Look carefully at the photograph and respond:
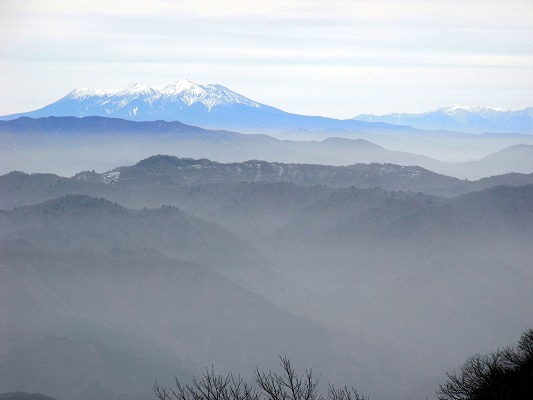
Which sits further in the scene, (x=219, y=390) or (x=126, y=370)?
(x=126, y=370)

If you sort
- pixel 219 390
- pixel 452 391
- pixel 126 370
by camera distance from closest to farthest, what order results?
pixel 219 390 < pixel 452 391 < pixel 126 370

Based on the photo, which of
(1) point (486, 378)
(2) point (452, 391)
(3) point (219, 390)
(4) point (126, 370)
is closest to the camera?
(3) point (219, 390)

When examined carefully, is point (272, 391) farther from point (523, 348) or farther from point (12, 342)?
point (12, 342)

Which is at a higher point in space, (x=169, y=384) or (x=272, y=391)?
(x=272, y=391)

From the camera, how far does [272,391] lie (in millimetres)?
36562

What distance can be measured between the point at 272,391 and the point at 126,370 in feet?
518

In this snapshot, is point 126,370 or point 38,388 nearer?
point 38,388

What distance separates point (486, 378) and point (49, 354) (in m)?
158

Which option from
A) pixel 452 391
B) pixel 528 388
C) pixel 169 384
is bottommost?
pixel 169 384

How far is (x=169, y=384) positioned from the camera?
189m

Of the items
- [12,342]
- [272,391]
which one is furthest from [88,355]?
[272,391]

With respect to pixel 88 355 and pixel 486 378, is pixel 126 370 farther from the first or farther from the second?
pixel 486 378

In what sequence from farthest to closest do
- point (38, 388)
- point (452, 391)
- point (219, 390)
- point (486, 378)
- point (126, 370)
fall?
point (126, 370)
point (38, 388)
point (452, 391)
point (486, 378)
point (219, 390)

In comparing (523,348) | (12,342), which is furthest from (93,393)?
(523,348)
